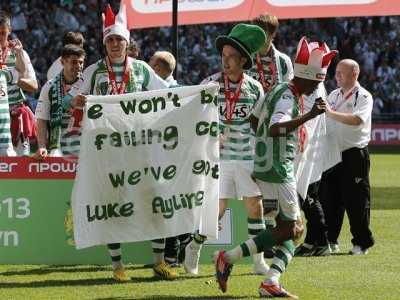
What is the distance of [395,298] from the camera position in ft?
29.9

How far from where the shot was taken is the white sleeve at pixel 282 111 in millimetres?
8827

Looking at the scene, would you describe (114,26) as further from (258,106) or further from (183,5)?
(183,5)

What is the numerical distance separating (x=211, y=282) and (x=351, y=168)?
3.07 metres

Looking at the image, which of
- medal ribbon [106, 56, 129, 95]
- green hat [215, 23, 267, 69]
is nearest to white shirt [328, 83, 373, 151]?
green hat [215, 23, 267, 69]

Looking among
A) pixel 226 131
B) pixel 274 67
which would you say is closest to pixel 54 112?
pixel 226 131

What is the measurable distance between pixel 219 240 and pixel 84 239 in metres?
1.56

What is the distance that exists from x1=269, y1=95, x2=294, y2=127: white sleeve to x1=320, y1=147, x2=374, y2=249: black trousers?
3.55 metres

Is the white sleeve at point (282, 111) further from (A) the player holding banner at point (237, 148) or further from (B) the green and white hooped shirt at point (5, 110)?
(B) the green and white hooped shirt at point (5, 110)

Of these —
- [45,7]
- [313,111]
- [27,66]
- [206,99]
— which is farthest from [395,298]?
[45,7]

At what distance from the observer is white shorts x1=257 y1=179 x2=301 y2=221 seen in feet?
29.6

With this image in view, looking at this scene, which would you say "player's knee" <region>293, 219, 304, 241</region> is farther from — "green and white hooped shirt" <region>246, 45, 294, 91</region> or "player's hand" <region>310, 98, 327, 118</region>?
"green and white hooped shirt" <region>246, 45, 294, 91</region>

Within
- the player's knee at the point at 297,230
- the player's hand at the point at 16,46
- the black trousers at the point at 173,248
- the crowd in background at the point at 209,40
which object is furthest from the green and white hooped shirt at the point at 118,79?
the crowd in background at the point at 209,40

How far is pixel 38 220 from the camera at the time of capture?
10.5 meters

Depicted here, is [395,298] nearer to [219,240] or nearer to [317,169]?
[219,240]
